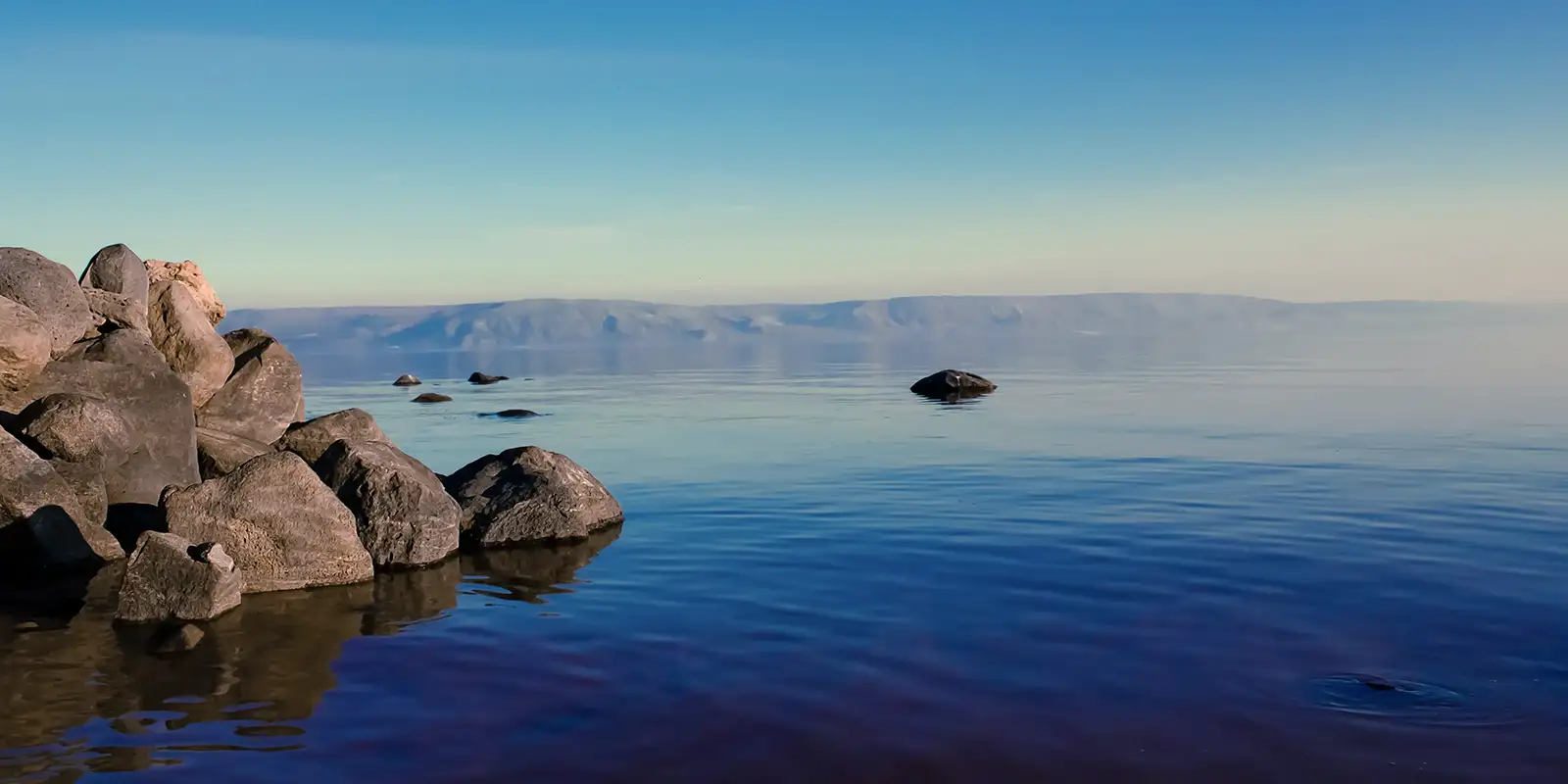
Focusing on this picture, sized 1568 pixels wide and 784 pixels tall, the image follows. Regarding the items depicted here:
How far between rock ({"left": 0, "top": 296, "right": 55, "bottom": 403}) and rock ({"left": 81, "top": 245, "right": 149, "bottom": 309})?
3854mm

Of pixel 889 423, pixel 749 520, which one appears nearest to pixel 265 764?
pixel 749 520

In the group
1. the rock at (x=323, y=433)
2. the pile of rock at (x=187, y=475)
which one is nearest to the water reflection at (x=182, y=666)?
the pile of rock at (x=187, y=475)

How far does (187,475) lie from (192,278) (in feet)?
35.1

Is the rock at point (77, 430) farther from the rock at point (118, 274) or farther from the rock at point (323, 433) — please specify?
the rock at point (118, 274)

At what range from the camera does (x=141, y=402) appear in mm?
18578

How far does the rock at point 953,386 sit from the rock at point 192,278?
3400cm

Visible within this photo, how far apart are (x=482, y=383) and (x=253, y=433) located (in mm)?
57338

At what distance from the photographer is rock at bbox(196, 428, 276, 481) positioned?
20.0 meters

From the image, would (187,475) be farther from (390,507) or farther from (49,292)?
(49,292)

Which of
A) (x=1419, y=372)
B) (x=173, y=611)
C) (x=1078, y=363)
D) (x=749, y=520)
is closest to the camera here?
(x=173, y=611)

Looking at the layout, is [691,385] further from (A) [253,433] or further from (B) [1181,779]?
(B) [1181,779]

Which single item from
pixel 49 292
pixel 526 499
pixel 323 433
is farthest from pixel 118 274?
pixel 526 499

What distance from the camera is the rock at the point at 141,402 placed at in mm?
17922

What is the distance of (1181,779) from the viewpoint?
351 inches
